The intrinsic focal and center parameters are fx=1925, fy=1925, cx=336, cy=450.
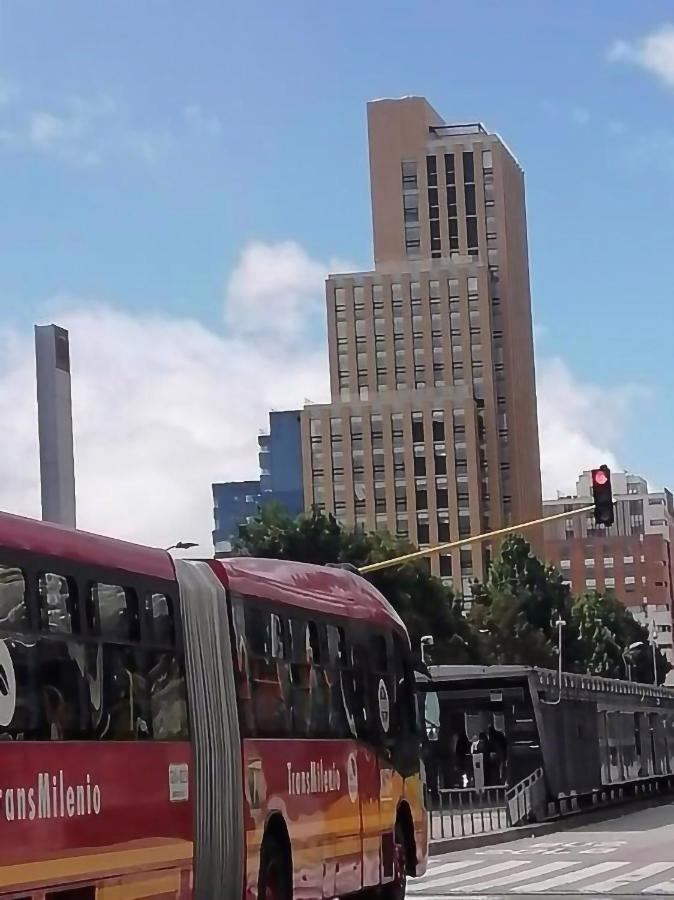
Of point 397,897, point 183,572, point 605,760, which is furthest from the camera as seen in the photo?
point 605,760

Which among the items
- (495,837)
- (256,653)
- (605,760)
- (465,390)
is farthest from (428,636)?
(465,390)

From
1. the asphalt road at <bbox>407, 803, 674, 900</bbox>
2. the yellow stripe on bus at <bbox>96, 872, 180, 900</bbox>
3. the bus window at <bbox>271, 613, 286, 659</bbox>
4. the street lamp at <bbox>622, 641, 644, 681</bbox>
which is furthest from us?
the street lamp at <bbox>622, 641, 644, 681</bbox>

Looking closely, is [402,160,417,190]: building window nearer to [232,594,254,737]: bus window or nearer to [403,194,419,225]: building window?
[403,194,419,225]: building window

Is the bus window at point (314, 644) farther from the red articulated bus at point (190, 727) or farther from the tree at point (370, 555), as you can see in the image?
the tree at point (370, 555)

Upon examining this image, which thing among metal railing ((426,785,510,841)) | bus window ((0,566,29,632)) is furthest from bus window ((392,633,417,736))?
metal railing ((426,785,510,841))

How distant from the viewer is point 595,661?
125500mm

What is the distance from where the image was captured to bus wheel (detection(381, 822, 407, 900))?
21081 millimetres

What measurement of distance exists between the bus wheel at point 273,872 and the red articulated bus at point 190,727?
24 mm

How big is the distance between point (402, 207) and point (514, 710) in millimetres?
134910

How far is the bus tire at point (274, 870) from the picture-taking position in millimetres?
16453

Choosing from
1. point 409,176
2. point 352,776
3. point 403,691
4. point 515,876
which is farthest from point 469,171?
point 352,776

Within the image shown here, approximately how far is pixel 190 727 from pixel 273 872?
261 centimetres

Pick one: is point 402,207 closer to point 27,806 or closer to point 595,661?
point 595,661

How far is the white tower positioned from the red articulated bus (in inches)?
304
